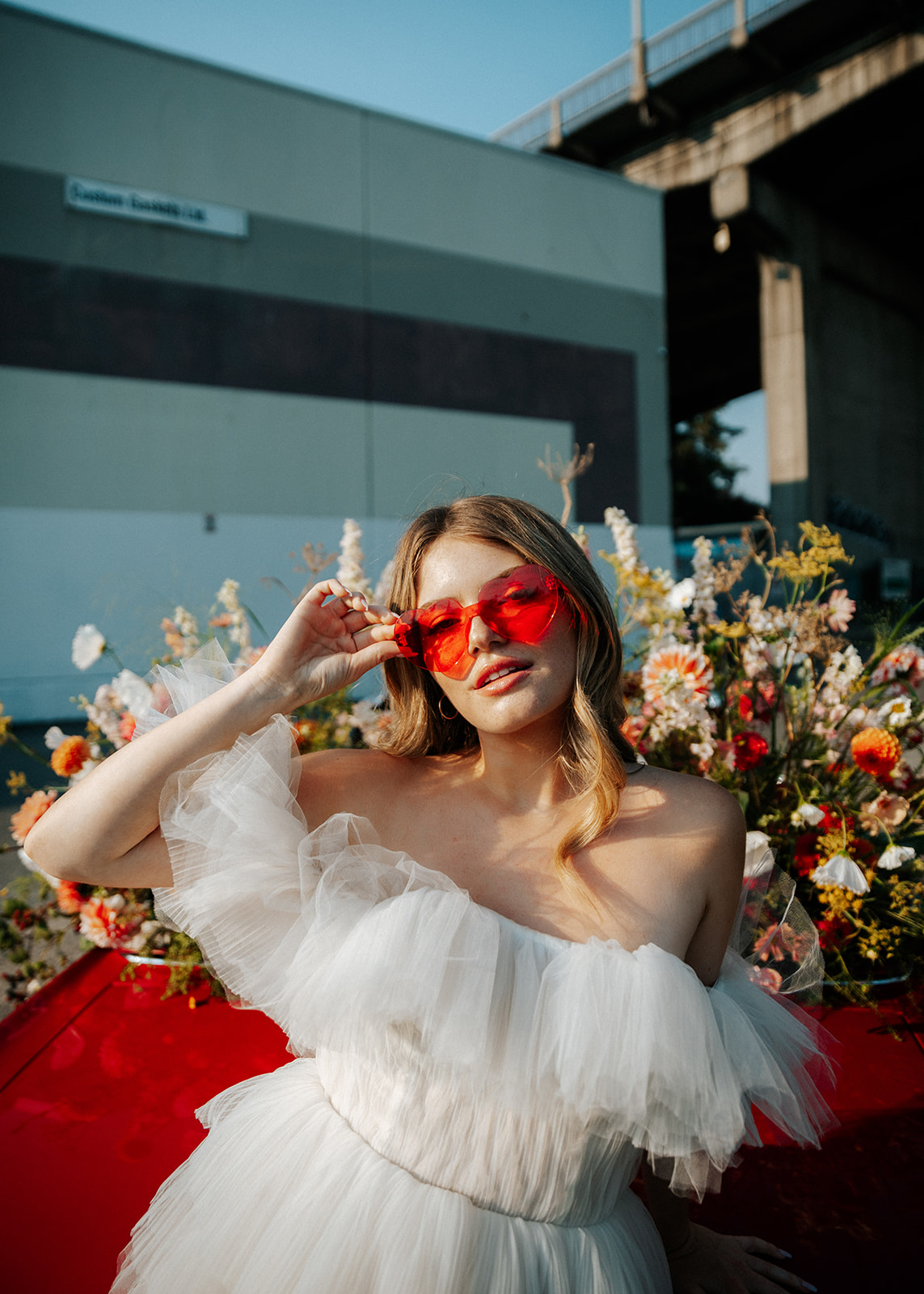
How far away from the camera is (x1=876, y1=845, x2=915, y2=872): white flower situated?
6.52 feet

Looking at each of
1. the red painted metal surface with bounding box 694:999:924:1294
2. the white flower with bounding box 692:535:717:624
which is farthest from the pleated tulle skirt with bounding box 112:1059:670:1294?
the white flower with bounding box 692:535:717:624

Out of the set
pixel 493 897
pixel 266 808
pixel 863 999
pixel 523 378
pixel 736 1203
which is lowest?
pixel 736 1203

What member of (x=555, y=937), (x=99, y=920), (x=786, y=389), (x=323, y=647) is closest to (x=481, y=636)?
(x=323, y=647)

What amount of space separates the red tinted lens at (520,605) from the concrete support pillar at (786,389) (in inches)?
623

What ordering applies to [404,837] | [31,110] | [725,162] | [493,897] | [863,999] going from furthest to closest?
[725,162], [31,110], [863,999], [404,837], [493,897]

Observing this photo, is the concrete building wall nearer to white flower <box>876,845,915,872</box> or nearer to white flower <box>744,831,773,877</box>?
white flower <box>744,831,773,877</box>

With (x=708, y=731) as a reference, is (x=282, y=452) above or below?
above

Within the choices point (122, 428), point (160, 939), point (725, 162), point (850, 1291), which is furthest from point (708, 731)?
point (725, 162)

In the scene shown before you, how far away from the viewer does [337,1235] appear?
3.76 ft

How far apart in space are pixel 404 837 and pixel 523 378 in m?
13.4

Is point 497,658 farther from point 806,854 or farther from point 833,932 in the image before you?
point 833,932

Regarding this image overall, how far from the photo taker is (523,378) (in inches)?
546

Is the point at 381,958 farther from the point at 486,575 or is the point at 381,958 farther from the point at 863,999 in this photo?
the point at 863,999

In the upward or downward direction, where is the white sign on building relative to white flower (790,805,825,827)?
→ upward
